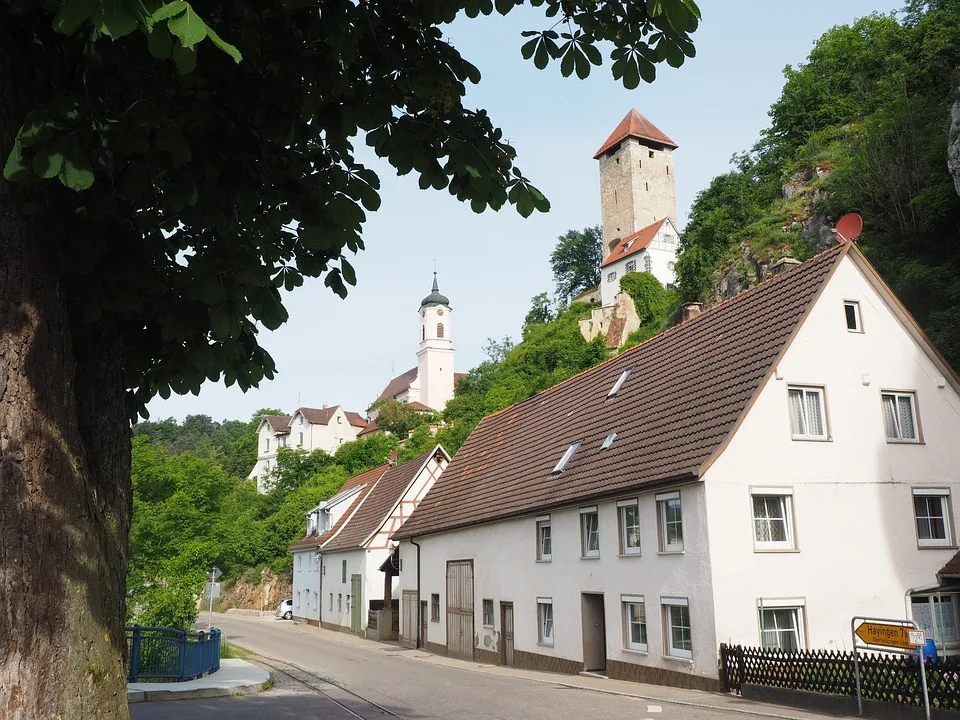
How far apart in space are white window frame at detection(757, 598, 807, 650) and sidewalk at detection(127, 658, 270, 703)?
10.4 meters

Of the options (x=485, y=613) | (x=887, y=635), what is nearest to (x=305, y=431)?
(x=485, y=613)

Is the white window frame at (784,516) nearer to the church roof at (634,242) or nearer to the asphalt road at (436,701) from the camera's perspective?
the asphalt road at (436,701)

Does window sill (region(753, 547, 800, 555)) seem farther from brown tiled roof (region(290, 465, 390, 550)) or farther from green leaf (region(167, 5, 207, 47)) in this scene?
brown tiled roof (region(290, 465, 390, 550))

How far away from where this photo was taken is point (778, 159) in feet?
194

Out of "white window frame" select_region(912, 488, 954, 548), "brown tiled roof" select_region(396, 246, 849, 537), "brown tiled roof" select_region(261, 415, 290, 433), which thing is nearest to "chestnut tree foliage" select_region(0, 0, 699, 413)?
"brown tiled roof" select_region(396, 246, 849, 537)

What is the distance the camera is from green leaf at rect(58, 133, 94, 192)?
15.4 feet

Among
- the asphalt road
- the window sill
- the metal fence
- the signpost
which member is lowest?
the asphalt road

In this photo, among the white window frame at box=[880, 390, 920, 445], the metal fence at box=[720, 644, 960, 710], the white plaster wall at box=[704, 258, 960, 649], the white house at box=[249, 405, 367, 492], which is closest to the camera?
the metal fence at box=[720, 644, 960, 710]

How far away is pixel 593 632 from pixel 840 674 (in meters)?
7.63

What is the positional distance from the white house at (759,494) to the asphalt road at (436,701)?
1.64 m

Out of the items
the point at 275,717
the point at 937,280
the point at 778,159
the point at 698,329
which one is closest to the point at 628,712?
the point at 275,717

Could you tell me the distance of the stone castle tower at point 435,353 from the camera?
126562mm

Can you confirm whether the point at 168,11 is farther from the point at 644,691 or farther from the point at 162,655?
the point at 162,655

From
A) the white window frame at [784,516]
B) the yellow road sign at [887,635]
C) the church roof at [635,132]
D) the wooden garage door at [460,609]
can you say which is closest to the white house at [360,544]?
the wooden garage door at [460,609]
